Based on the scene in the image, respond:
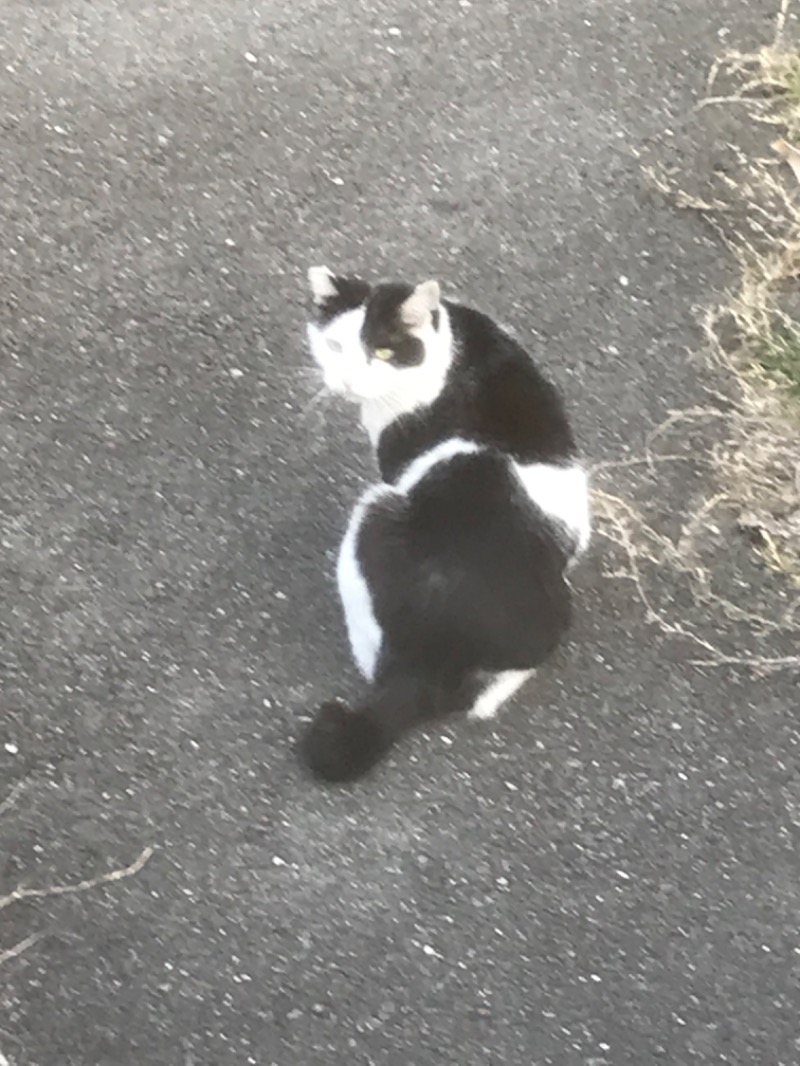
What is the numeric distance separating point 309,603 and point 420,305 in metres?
0.41

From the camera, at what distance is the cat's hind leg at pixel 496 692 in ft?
4.27

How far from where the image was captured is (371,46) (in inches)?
75.6

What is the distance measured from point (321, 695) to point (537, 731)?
0.26m

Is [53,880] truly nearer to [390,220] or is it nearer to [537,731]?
[537,731]

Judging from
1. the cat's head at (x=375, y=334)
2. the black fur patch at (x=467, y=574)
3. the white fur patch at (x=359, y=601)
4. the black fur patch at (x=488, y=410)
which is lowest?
the white fur patch at (x=359, y=601)

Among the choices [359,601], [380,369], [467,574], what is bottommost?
[359,601]

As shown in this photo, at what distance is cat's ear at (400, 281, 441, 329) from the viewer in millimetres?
1232

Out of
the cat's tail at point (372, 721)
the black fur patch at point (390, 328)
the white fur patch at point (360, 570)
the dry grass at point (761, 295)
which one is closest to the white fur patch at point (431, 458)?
the white fur patch at point (360, 570)

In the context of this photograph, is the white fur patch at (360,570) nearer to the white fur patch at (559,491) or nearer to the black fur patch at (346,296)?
the white fur patch at (559,491)

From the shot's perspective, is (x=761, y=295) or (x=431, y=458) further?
(x=761, y=295)

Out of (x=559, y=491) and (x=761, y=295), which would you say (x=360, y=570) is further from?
(x=761, y=295)

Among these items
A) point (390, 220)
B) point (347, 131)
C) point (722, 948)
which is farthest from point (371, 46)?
point (722, 948)

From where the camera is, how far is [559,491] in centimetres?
129

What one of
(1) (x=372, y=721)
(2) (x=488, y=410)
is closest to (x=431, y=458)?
(2) (x=488, y=410)
